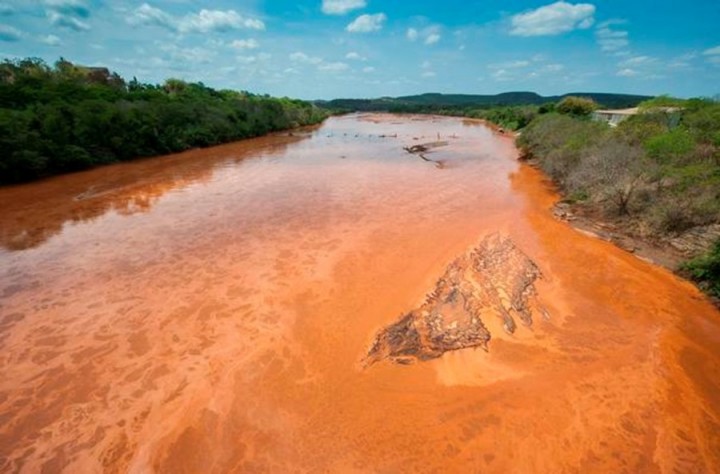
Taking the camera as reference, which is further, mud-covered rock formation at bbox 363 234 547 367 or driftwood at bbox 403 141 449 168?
driftwood at bbox 403 141 449 168

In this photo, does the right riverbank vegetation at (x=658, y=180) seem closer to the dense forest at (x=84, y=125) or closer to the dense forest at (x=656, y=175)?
the dense forest at (x=656, y=175)

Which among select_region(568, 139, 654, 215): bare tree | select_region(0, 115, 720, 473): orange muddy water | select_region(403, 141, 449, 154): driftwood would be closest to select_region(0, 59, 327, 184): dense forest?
select_region(0, 115, 720, 473): orange muddy water

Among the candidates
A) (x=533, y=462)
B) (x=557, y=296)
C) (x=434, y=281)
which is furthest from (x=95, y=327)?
(x=557, y=296)

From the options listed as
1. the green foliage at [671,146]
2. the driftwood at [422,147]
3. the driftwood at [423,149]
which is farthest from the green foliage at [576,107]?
the green foliage at [671,146]

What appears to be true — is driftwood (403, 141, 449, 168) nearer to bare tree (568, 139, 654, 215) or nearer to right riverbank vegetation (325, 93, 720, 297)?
right riverbank vegetation (325, 93, 720, 297)

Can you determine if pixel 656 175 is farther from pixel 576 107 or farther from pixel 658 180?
pixel 576 107

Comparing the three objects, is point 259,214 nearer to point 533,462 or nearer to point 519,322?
point 519,322
